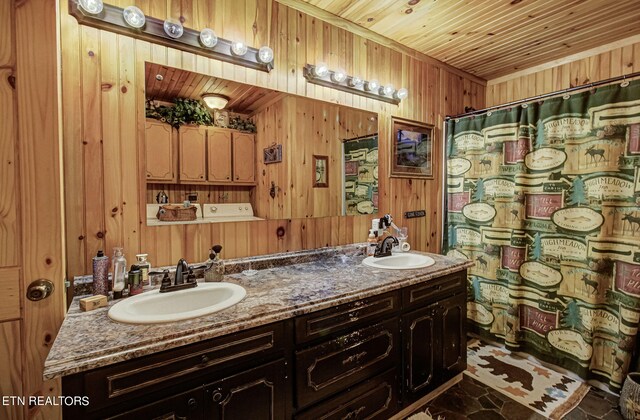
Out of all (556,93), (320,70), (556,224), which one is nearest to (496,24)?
(556,93)

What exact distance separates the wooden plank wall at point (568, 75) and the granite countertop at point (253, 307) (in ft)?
6.78

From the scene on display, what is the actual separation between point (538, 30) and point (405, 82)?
1028 mm

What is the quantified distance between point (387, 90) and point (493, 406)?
2.33 metres

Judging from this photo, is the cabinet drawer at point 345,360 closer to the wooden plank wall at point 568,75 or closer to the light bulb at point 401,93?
the light bulb at point 401,93

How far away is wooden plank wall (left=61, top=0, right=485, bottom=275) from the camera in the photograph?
52.9 inches

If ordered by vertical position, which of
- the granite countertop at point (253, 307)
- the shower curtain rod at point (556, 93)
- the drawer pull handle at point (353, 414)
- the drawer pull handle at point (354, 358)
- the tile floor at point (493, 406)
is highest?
the shower curtain rod at point (556, 93)

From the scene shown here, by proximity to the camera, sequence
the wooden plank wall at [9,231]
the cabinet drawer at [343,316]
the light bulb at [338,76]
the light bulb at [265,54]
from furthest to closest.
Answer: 1. the light bulb at [338,76]
2. the light bulb at [265,54]
3. the cabinet drawer at [343,316]
4. the wooden plank wall at [9,231]

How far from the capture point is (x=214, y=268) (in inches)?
61.0

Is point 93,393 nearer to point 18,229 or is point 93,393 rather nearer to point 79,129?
point 18,229

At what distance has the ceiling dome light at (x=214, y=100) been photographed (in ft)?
5.41

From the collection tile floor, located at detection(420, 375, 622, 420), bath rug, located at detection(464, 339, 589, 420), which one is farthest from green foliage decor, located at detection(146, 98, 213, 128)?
bath rug, located at detection(464, 339, 589, 420)

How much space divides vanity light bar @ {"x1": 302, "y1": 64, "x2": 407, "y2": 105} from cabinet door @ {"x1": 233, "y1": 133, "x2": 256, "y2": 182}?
0.65 meters

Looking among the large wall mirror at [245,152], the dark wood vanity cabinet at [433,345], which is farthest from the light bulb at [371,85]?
the dark wood vanity cabinet at [433,345]

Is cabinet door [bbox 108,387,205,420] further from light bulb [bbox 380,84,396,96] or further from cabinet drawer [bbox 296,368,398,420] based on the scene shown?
light bulb [bbox 380,84,396,96]
